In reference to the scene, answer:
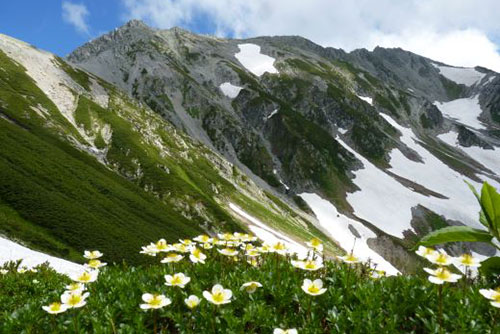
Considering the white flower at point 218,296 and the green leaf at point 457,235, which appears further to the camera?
the green leaf at point 457,235

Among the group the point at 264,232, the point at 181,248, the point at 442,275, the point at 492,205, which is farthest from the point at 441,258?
the point at 264,232

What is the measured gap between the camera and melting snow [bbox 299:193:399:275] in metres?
115

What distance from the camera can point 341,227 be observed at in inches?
5197

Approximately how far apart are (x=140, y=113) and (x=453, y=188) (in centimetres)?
14997

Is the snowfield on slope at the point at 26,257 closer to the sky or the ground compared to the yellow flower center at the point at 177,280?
closer to the ground

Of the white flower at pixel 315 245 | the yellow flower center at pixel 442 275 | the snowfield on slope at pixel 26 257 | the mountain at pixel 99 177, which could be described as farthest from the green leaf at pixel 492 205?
the mountain at pixel 99 177

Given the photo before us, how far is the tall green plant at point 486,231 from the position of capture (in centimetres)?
461

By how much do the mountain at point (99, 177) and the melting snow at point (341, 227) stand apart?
7275 millimetres

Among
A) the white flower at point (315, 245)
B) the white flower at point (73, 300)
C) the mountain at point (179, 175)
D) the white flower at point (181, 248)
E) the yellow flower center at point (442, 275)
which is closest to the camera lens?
the yellow flower center at point (442, 275)

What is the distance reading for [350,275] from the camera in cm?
535

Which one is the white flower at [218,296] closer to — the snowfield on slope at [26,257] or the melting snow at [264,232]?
the snowfield on slope at [26,257]

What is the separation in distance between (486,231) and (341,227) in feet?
435

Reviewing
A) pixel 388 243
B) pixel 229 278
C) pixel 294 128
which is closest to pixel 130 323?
pixel 229 278

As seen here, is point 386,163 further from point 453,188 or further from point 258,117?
point 258,117
